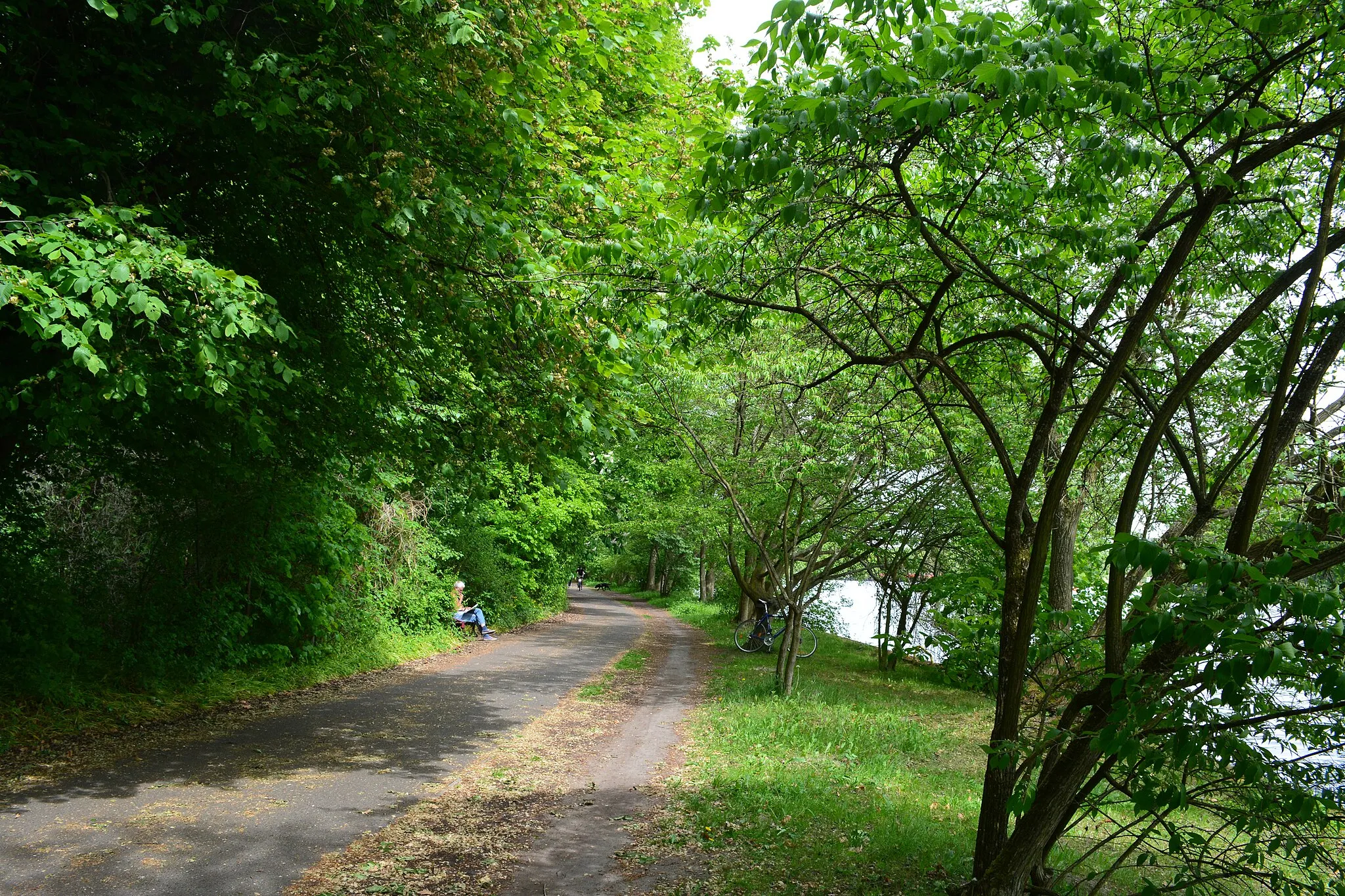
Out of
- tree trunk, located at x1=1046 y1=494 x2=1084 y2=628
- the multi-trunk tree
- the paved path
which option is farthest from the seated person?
tree trunk, located at x1=1046 y1=494 x2=1084 y2=628

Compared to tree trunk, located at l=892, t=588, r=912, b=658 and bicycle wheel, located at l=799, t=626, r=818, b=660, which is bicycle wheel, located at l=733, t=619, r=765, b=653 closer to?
bicycle wheel, located at l=799, t=626, r=818, b=660

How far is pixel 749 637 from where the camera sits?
20.3 m

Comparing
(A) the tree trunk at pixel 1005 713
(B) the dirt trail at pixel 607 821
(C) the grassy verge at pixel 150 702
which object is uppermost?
(A) the tree trunk at pixel 1005 713

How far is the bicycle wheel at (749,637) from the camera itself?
20.0m

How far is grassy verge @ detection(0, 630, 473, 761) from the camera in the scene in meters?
7.48

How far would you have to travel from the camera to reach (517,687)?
1314 cm

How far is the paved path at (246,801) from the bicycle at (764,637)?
925 centimetres

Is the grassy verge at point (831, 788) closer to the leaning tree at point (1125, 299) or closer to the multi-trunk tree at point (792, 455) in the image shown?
the leaning tree at point (1125, 299)

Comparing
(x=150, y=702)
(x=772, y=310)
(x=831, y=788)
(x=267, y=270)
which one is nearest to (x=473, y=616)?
(x=150, y=702)

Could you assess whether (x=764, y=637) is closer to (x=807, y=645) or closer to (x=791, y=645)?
(x=807, y=645)

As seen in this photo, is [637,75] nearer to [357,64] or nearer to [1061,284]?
[357,64]

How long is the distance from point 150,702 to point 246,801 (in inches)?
144

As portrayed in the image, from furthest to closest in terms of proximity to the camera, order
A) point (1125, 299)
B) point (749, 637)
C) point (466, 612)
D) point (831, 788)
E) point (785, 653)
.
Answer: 1. point (749, 637)
2. point (466, 612)
3. point (785, 653)
4. point (831, 788)
5. point (1125, 299)

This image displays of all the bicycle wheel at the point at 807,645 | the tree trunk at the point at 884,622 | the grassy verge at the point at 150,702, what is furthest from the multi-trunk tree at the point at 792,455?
the grassy verge at the point at 150,702
